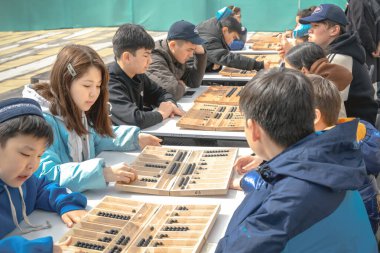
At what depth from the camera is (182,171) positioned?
2510 millimetres

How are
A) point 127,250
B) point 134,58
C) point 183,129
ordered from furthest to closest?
point 134,58 < point 183,129 < point 127,250

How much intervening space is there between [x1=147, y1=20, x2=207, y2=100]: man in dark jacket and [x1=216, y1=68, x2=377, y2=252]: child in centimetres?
264

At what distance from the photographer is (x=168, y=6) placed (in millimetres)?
10711

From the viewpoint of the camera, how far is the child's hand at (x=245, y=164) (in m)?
2.54

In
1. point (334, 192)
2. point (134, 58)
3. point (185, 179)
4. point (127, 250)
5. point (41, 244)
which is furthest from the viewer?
point (134, 58)

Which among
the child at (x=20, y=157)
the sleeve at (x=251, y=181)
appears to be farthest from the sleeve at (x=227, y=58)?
the child at (x=20, y=157)

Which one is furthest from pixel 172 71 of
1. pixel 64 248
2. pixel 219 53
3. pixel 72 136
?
pixel 64 248

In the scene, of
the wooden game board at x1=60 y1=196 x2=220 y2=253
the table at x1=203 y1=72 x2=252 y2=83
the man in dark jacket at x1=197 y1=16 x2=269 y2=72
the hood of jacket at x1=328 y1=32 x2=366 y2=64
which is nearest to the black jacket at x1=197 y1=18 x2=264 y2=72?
the man in dark jacket at x1=197 y1=16 x2=269 y2=72

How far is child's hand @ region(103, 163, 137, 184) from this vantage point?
2359mm

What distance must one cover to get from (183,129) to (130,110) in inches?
15.7

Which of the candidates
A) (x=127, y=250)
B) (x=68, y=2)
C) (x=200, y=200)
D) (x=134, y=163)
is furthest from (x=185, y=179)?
(x=68, y=2)

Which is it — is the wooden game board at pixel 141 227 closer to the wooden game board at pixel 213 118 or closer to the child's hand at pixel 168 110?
the wooden game board at pixel 213 118

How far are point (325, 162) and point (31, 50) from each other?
765cm

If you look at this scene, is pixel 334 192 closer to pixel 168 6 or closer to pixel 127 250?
pixel 127 250
